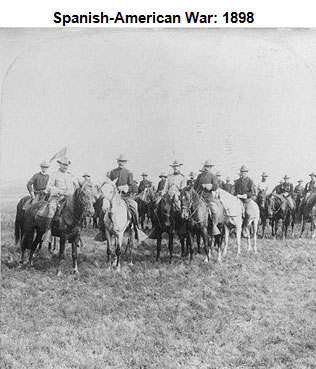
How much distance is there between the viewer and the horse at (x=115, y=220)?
19.0 feet

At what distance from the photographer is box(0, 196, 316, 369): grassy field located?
17.7 feet

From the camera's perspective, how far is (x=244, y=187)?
611cm

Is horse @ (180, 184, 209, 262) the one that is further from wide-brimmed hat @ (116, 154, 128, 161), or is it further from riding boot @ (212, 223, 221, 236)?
wide-brimmed hat @ (116, 154, 128, 161)

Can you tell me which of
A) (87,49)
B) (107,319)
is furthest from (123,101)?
(107,319)

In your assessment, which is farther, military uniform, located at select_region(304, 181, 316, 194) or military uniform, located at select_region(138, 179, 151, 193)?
military uniform, located at select_region(304, 181, 316, 194)

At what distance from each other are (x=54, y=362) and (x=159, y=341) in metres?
1.38

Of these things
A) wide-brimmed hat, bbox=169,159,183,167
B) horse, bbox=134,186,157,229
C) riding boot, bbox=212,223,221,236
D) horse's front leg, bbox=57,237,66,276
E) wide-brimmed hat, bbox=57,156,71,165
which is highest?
wide-brimmed hat, bbox=57,156,71,165

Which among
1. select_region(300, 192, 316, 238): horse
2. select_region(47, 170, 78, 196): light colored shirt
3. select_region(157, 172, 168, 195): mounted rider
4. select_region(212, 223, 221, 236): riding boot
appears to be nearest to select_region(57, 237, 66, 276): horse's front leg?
select_region(47, 170, 78, 196): light colored shirt

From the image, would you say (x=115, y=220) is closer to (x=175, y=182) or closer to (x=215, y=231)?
(x=175, y=182)

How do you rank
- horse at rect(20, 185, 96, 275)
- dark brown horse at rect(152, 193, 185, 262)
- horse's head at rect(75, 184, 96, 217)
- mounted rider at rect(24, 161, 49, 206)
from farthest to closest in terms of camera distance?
dark brown horse at rect(152, 193, 185, 262) < mounted rider at rect(24, 161, 49, 206) < horse at rect(20, 185, 96, 275) < horse's head at rect(75, 184, 96, 217)

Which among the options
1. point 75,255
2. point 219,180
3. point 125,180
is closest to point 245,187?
point 219,180

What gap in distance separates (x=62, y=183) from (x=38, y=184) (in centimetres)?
34

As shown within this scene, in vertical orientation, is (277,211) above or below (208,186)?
below

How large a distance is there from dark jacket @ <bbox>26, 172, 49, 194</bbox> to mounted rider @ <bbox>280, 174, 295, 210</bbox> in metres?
3.43
